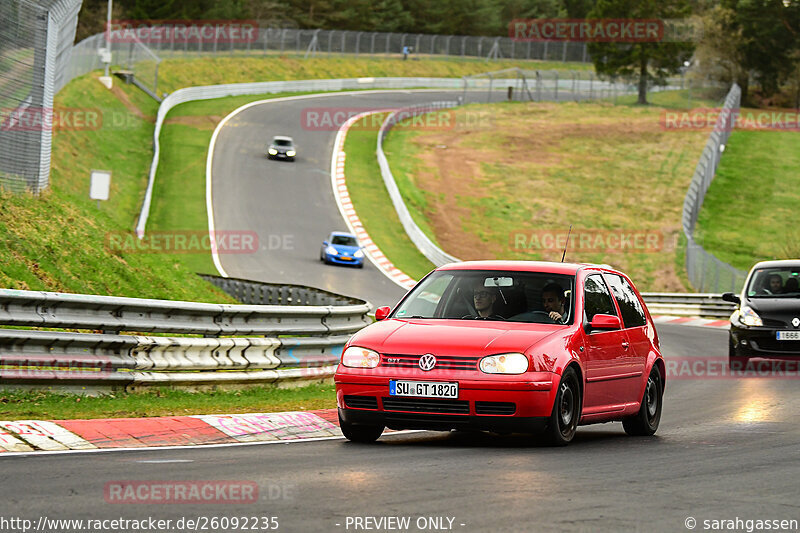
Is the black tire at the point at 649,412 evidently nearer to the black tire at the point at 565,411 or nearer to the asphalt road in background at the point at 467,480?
the asphalt road in background at the point at 467,480

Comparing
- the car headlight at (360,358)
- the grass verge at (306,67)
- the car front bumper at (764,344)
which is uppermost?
the grass verge at (306,67)

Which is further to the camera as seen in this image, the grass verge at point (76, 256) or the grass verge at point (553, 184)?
the grass verge at point (553, 184)

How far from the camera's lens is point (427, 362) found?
923 centimetres

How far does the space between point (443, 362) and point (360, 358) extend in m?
0.72

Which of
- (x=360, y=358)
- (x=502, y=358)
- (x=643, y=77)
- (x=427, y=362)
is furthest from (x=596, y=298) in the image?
(x=643, y=77)

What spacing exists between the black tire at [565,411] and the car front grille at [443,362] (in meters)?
0.74

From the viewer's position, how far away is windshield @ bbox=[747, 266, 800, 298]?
19516 mm

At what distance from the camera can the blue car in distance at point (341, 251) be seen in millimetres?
40906

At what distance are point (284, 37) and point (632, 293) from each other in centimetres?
8029

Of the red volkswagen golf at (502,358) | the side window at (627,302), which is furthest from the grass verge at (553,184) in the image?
the red volkswagen golf at (502,358)

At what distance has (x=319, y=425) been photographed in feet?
36.1

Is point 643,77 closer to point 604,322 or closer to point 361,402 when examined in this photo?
point 604,322

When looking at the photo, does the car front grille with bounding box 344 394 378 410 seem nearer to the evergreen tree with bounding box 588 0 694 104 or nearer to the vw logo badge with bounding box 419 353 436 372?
the vw logo badge with bounding box 419 353 436 372

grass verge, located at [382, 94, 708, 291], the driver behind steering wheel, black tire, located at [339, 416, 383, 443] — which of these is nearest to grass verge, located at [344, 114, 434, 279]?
grass verge, located at [382, 94, 708, 291]
